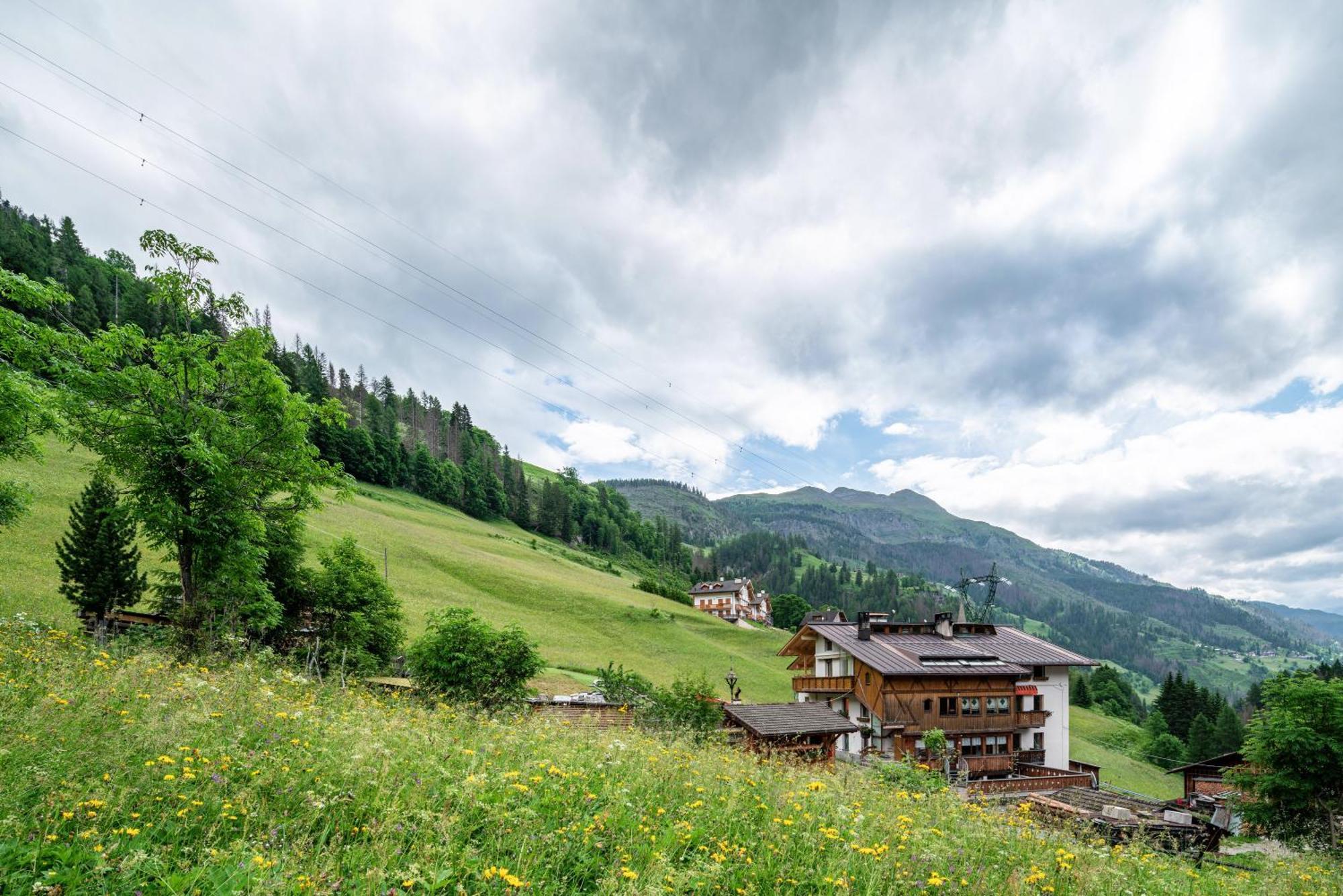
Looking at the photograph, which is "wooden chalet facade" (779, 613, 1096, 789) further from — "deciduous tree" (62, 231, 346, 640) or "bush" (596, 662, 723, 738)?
"deciduous tree" (62, 231, 346, 640)

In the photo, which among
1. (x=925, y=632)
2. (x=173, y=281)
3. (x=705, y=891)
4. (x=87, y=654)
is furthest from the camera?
(x=925, y=632)

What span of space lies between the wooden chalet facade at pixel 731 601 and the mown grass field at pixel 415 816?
13250 cm

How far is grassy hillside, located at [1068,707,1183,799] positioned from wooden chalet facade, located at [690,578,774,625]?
6627 cm

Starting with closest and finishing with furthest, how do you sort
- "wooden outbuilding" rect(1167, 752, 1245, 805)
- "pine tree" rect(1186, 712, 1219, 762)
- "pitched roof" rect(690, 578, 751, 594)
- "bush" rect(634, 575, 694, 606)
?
"wooden outbuilding" rect(1167, 752, 1245, 805)
"pine tree" rect(1186, 712, 1219, 762)
"bush" rect(634, 575, 694, 606)
"pitched roof" rect(690, 578, 751, 594)

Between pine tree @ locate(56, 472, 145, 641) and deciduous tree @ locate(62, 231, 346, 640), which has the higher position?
deciduous tree @ locate(62, 231, 346, 640)

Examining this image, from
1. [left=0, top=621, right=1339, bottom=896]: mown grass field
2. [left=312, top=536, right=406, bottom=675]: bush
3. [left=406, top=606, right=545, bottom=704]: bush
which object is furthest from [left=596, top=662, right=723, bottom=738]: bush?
[left=0, top=621, right=1339, bottom=896]: mown grass field

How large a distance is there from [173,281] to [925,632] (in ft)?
173

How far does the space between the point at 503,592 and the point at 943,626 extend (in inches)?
1730

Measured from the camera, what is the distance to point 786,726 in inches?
1141

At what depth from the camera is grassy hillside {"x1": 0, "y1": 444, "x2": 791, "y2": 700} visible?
37812 millimetres

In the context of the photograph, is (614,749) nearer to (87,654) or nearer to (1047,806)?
(87,654)

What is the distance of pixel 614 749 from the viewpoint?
8.56 m

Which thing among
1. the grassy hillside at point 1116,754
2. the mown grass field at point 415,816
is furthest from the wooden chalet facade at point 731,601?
the mown grass field at point 415,816

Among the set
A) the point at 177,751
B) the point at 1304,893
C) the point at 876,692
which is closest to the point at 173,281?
the point at 177,751
